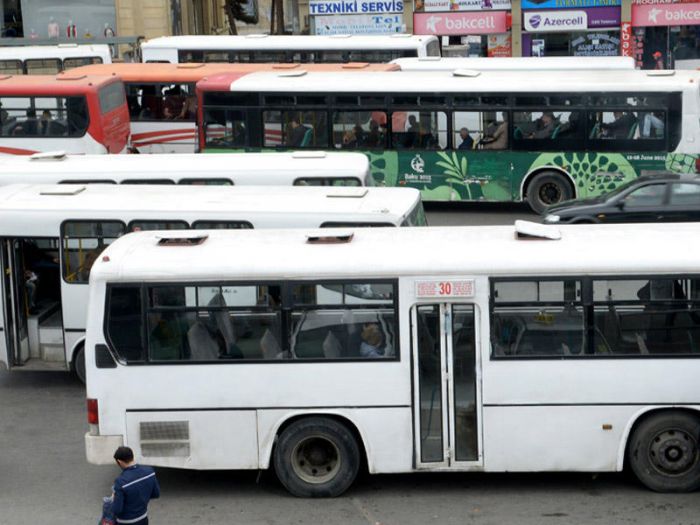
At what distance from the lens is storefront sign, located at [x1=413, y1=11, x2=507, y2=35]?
3922cm

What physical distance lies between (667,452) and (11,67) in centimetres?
2801

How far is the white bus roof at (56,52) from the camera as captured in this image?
115 ft

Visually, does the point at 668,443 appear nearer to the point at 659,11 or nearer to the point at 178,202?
the point at 178,202

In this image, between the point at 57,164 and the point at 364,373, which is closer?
the point at 364,373

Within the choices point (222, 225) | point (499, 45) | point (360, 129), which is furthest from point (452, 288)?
point (499, 45)

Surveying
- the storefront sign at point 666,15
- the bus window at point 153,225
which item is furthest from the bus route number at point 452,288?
the storefront sign at point 666,15

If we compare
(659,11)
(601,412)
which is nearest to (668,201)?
(601,412)

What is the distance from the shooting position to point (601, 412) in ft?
35.2

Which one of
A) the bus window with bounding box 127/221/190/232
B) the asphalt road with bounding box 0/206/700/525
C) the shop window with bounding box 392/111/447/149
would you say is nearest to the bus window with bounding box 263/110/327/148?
the shop window with bounding box 392/111/447/149

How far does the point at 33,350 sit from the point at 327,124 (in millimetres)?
10542

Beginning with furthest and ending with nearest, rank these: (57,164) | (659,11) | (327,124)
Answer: (659,11) → (327,124) → (57,164)

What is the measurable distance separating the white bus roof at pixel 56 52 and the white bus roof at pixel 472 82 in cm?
1222

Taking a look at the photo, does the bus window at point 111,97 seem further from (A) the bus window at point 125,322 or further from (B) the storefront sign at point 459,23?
(A) the bus window at point 125,322

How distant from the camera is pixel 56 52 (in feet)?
117
